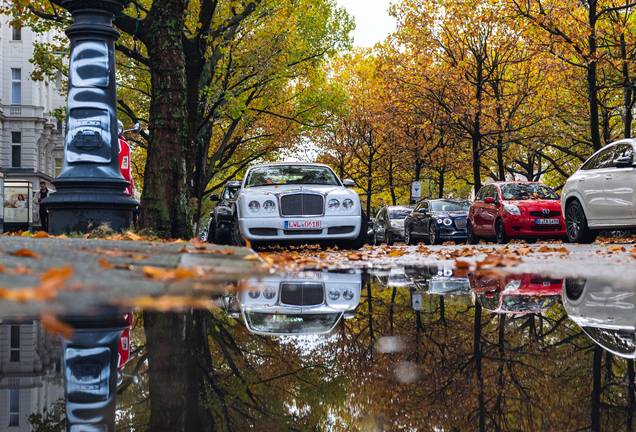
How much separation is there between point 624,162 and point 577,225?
6.85 feet

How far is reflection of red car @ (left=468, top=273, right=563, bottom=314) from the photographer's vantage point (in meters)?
3.50

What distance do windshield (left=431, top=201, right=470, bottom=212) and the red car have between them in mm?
3138

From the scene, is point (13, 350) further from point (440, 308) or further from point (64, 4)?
point (64, 4)

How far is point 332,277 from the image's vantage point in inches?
206

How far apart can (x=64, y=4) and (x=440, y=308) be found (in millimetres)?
8911

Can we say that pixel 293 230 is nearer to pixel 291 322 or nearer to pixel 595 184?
pixel 595 184

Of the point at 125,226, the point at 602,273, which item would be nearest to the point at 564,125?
the point at 125,226

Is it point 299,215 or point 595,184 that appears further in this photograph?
point 595,184

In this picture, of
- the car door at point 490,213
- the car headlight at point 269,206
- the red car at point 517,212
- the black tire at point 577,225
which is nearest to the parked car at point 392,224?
the red car at point 517,212

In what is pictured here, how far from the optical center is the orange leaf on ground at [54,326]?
2477mm

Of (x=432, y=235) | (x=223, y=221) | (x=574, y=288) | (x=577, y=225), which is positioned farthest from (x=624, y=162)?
(x=223, y=221)

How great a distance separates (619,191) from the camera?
11.6m

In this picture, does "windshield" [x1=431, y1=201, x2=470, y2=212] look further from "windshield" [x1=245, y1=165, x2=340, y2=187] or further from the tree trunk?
the tree trunk

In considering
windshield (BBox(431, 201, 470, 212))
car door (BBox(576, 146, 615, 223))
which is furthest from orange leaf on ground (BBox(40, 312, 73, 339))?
windshield (BBox(431, 201, 470, 212))
